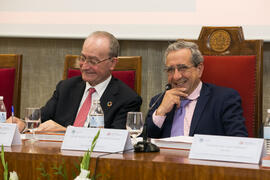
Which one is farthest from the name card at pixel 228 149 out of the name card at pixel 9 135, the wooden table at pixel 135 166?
the name card at pixel 9 135

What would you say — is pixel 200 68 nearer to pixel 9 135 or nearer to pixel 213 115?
pixel 213 115

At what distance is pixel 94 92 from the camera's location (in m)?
2.72

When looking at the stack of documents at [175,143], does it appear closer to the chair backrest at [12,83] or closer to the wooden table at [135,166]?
the wooden table at [135,166]

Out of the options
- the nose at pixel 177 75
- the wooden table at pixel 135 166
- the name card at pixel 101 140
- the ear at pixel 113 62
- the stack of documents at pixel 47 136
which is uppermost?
the ear at pixel 113 62

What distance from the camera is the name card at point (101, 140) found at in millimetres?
1564

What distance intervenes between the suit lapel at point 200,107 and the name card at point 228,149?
2.99 feet

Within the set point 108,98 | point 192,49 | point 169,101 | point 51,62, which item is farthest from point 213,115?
point 51,62

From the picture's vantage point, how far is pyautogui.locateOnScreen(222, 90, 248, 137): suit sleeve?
2.26 m

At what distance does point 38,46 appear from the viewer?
3672 mm

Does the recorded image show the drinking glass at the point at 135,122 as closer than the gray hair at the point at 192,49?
Yes

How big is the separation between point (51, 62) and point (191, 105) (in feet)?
5.10

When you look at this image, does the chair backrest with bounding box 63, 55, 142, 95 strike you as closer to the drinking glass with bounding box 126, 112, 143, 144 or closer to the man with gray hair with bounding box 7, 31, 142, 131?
the man with gray hair with bounding box 7, 31, 142, 131

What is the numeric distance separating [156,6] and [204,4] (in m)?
0.34

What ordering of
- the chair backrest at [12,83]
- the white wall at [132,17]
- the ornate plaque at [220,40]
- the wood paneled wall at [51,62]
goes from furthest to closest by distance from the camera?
the wood paneled wall at [51,62] < the white wall at [132,17] < the chair backrest at [12,83] < the ornate plaque at [220,40]
